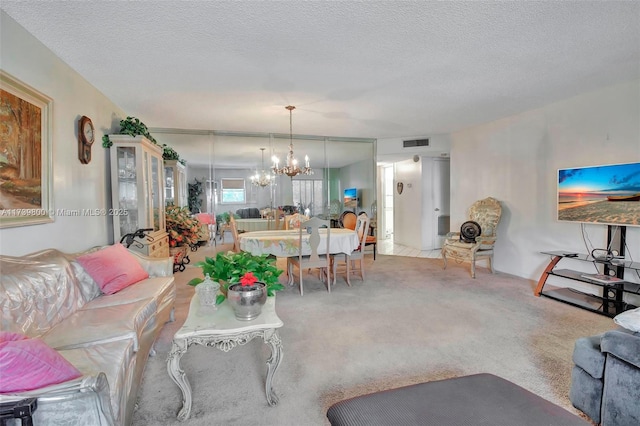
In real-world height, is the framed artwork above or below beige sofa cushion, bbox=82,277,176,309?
above

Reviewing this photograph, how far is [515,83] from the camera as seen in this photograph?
3.22 m

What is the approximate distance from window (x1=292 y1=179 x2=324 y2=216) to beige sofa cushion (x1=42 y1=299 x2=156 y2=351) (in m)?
4.58

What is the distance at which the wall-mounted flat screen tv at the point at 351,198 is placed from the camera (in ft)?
22.3

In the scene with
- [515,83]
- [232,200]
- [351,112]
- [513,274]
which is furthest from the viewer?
[232,200]

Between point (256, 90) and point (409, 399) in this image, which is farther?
point (256, 90)

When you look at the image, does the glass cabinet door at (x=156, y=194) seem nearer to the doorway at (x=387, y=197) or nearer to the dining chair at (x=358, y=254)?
the dining chair at (x=358, y=254)

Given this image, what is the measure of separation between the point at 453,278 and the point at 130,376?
13.5 ft

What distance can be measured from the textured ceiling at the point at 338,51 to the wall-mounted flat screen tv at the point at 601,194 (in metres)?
0.96

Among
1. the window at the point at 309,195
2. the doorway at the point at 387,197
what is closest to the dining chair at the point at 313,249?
the window at the point at 309,195

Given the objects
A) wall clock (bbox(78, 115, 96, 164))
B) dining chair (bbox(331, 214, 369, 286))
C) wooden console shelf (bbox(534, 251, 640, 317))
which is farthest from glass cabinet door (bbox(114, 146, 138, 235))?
wooden console shelf (bbox(534, 251, 640, 317))

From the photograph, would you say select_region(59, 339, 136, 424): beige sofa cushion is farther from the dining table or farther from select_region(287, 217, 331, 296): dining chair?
the dining table

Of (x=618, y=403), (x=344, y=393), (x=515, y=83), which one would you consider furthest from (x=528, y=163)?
(x=344, y=393)

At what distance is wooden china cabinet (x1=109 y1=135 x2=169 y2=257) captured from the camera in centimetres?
355

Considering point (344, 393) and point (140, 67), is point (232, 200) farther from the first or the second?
point (344, 393)
